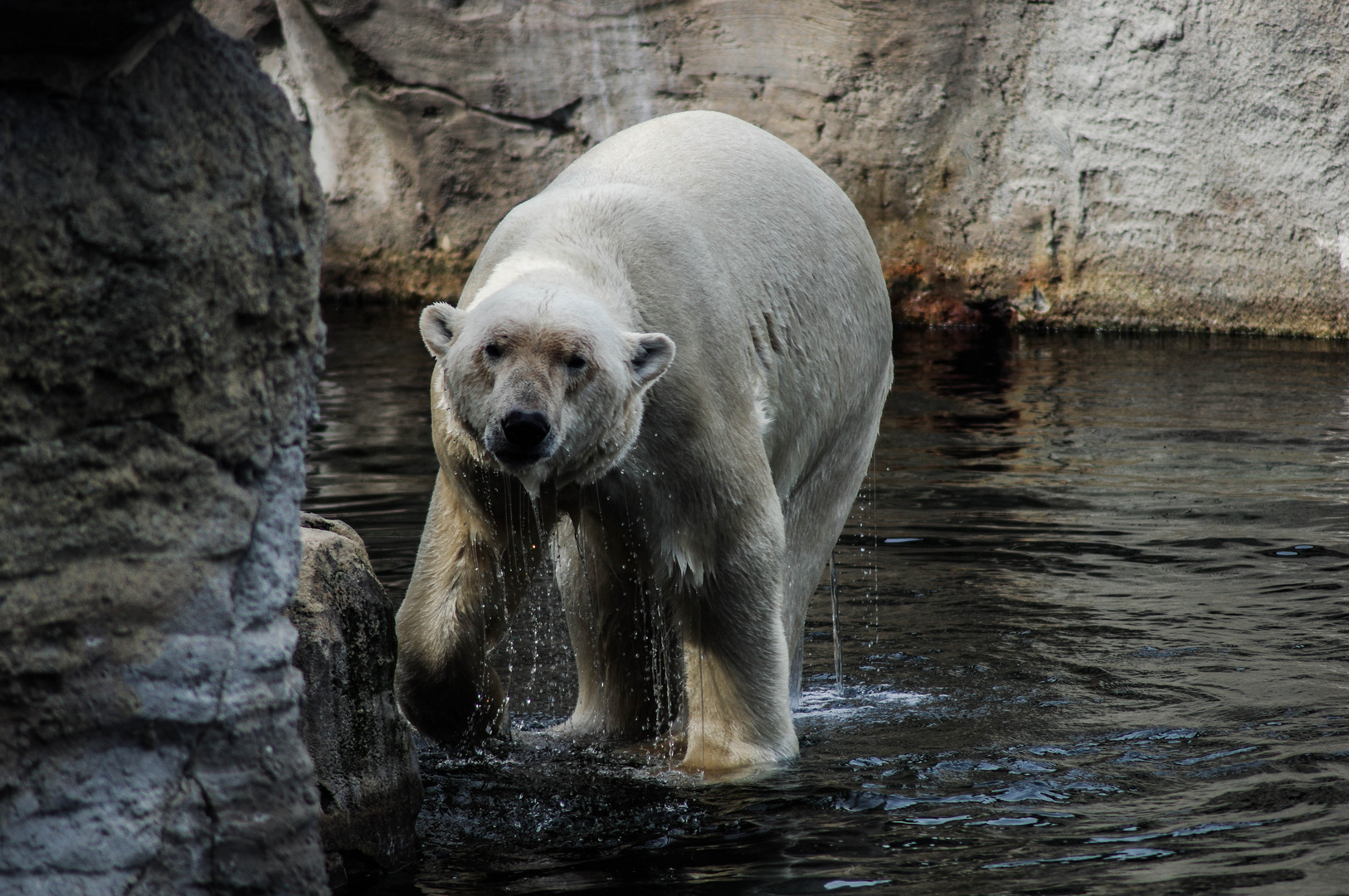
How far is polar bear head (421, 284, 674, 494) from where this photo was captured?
2.91m

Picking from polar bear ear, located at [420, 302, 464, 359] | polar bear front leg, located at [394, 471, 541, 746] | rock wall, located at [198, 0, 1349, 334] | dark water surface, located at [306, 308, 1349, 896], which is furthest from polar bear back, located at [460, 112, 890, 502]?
rock wall, located at [198, 0, 1349, 334]

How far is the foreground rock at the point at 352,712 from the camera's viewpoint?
9.02 ft

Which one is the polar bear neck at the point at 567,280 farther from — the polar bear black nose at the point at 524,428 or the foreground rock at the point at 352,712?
the foreground rock at the point at 352,712

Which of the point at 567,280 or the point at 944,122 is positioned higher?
the point at 944,122

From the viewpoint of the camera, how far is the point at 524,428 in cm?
Result: 286

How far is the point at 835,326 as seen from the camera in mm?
4195

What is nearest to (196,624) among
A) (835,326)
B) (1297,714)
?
(835,326)

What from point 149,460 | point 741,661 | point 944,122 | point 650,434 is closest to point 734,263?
point 650,434

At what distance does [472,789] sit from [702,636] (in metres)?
0.66

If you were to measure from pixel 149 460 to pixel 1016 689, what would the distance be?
111 inches

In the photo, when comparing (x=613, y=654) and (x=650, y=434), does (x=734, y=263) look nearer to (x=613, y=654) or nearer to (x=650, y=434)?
(x=650, y=434)

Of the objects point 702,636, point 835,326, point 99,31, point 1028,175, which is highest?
point 1028,175

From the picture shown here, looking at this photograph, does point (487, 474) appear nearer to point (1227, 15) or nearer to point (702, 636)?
point (702, 636)

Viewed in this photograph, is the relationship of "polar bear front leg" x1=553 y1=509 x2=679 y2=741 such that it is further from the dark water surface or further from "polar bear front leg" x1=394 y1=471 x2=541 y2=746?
"polar bear front leg" x1=394 y1=471 x2=541 y2=746
